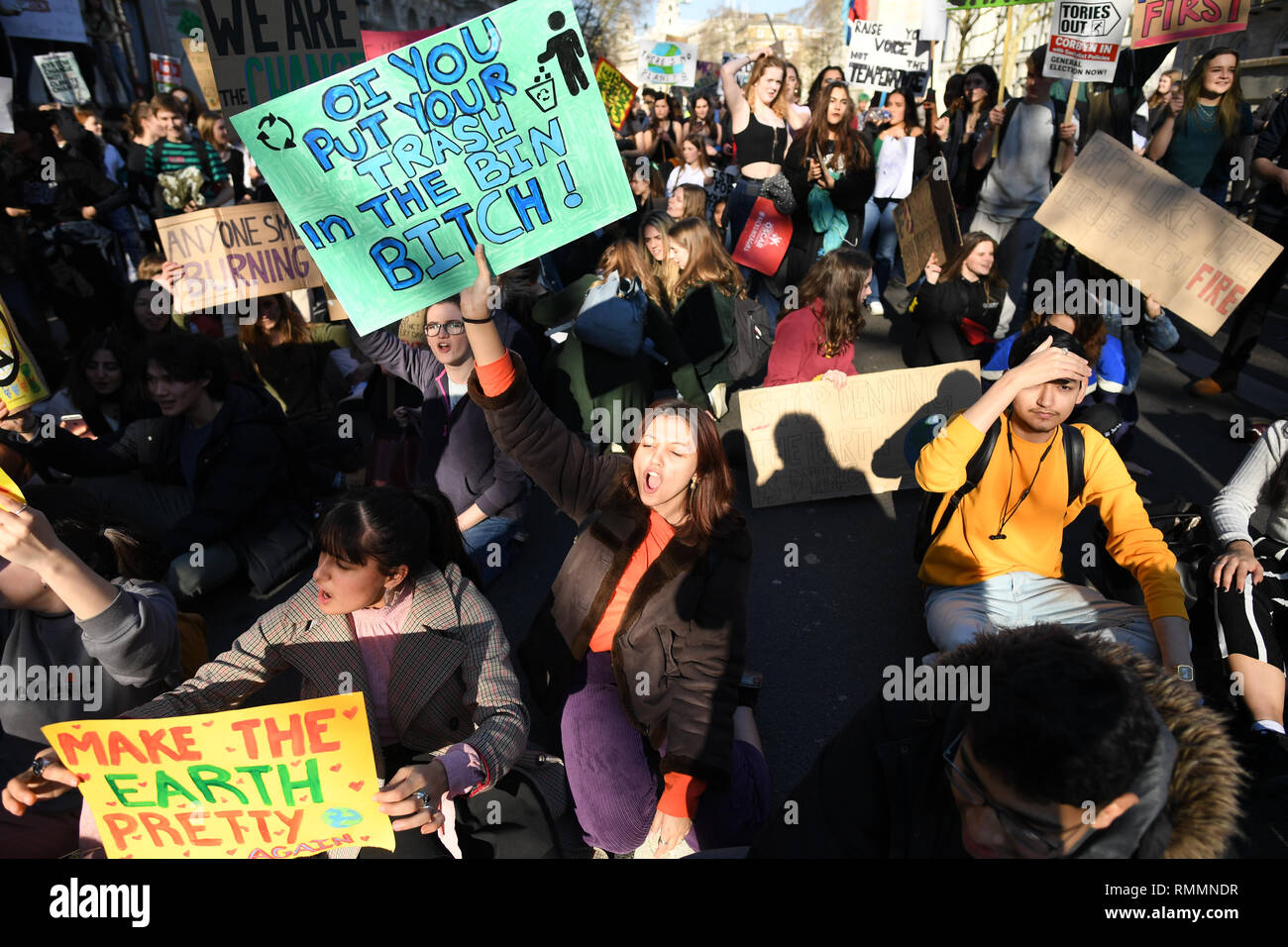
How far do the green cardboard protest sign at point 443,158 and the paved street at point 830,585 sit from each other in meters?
1.91

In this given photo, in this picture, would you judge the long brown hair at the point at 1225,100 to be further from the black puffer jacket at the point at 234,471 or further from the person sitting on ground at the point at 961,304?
the black puffer jacket at the point at 234,471

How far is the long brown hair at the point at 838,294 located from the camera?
191 inches

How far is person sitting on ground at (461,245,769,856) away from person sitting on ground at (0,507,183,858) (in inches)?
43.6

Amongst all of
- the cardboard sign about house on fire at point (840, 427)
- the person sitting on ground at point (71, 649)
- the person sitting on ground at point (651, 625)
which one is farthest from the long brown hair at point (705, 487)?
the cardboard sign about house on fire at point (840, 427)

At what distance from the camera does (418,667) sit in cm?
233

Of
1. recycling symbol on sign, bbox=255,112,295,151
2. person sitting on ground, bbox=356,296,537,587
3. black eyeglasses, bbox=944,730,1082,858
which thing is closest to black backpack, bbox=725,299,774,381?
person sitting on ground, bbox=356,296,537,587

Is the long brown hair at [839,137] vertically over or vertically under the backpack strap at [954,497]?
over

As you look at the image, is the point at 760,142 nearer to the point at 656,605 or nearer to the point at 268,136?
the point at 268,136

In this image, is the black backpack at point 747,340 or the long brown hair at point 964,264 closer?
the long brown hair at point 964,264

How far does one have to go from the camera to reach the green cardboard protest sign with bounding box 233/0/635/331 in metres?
2.37

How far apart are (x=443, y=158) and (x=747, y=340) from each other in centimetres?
331

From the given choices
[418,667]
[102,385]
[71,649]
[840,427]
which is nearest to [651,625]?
[418,667]

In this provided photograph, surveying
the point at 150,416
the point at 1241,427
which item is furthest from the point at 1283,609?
the point at 150,416

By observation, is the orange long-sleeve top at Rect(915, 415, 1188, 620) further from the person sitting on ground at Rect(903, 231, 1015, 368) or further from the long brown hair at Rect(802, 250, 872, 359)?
the person sitting on ground at Rect(903, 231, 1015, 368)
